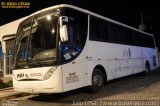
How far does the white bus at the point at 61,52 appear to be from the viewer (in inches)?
295

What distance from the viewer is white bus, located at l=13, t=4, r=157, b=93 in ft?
24.5

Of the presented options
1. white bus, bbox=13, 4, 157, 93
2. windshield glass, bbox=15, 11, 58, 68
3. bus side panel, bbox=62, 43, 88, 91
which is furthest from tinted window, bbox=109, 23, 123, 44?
windshield glass, bbox=15, 11, 58, 68

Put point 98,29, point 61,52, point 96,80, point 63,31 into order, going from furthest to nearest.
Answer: point 98,29 → point 96,80 → point 61,52 → point 63,31

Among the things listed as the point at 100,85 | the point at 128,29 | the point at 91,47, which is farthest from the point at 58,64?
the point at 128,29

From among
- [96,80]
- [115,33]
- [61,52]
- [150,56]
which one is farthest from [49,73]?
[150,56]

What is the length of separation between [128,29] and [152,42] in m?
6.11

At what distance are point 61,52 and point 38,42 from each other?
1047 mm

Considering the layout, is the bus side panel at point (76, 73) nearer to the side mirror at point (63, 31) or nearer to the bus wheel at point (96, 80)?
the bus wheel at point (96, 80)

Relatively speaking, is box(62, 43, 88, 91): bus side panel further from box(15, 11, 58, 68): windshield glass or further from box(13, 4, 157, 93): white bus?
box(15, 11, 58, 68): windshield glass

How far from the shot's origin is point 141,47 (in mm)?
15719

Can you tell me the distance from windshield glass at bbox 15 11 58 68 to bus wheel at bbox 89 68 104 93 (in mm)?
2317

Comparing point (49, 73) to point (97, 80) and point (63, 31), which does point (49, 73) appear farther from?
point (97, 80)

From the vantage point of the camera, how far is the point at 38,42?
26.4ft

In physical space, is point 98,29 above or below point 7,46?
above
